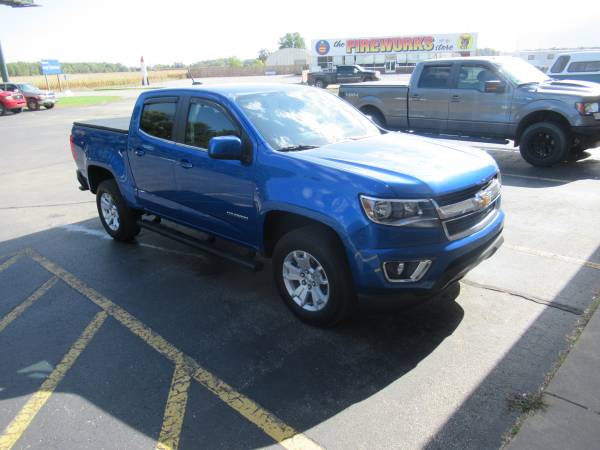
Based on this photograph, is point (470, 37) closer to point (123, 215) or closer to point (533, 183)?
point (533, 183)

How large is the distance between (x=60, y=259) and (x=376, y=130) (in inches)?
152

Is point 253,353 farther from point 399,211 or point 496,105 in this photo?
point 496,105

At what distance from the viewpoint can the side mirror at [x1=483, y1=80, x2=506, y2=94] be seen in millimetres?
9145

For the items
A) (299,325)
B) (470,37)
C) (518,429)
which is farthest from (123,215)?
(470,37)

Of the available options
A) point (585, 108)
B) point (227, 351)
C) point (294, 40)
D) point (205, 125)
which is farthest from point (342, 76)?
point (294, 40)

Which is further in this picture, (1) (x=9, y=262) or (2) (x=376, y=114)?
(2) (x=376, y=114)

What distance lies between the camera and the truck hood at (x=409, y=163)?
3.29m

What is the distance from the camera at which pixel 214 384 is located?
322 cm

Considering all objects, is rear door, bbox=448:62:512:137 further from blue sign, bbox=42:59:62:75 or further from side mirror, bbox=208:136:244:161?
blue sign, bbox=42:59:62:75

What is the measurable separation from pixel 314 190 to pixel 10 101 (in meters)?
28.4

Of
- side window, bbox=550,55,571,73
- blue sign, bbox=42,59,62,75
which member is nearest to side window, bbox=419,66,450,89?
side window, bbox=550,55,571,73

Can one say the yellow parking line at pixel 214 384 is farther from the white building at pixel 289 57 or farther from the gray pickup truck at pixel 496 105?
the white building at pixel 289 57

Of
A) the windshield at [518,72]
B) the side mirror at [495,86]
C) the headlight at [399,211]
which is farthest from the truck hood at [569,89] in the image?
the headlight at [399,211]

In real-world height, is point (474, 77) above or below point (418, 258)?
above
